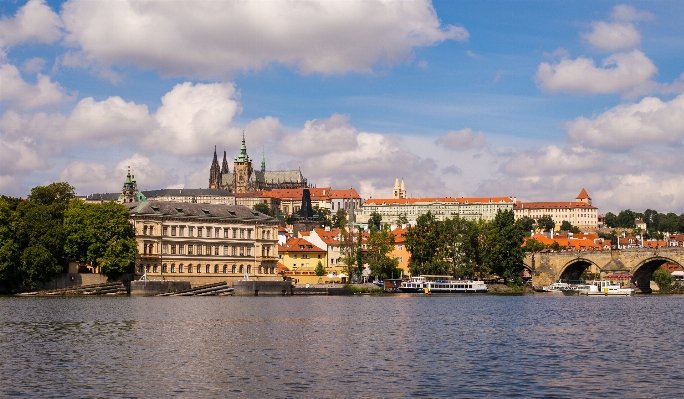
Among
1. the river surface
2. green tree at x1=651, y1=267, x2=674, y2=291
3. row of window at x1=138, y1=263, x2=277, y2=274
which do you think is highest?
row of window at x1=138, y1=263, x2=277, y2=274

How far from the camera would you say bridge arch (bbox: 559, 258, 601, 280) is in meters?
122

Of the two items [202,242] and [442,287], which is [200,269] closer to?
[202,242]

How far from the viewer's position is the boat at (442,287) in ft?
363

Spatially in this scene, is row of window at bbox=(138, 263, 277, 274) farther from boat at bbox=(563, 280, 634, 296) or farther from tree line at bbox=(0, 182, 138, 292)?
boat at bbox=(563, 280, 634, 296)

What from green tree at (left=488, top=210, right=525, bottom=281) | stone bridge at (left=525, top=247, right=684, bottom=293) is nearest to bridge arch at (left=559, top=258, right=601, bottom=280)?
stone bridge at (left=525, top=247, right=684, bottom=293)

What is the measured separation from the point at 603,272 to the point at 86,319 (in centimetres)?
7948

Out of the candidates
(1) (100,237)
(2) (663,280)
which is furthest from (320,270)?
(2) (663,280)

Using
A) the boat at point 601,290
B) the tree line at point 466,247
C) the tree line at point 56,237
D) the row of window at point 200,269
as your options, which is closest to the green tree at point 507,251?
the tree line at point 466,247

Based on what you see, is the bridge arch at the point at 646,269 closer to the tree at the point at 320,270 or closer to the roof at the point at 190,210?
the tree at the point at 320,270

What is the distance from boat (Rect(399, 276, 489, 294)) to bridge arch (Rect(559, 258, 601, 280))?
14.6m

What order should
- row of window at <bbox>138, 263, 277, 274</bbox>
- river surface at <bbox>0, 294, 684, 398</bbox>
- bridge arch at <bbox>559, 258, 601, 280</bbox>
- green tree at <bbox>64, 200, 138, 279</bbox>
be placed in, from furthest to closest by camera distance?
bridge arch at <bbox>559, 258, 601, 280</bbox> → row of window at <bbox>138, 263, 277, 274</bbox> → green tree at <bbox>64, 200, 138, 279</bbox> → river surface at <bbox>0, 294, 684, 398</bbox>

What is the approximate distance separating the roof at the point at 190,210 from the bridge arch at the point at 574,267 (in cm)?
3774

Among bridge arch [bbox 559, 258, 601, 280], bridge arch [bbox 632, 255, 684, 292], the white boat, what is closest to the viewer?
bridge arch [bbox 632, 255, 684, 292]

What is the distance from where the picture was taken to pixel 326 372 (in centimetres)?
3056
